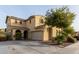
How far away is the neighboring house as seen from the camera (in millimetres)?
4617

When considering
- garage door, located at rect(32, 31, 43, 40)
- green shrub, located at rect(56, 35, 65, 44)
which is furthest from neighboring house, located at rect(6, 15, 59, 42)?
green shrub, located at rect(56, 35, 65, 44)

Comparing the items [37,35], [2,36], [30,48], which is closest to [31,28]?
[37,35]

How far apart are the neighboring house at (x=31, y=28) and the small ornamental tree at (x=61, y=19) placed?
7.8 inches

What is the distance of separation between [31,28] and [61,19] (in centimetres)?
98

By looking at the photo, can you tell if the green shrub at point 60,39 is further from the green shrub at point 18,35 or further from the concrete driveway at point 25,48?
the green shrub at point 18,35

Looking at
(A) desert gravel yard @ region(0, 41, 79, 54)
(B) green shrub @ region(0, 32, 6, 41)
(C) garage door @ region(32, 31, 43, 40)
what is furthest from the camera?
(C) garage door @ region(32, 31, 43, 40)

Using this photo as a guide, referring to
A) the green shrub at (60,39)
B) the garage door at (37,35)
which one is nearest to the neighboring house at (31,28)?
the garage door at (37,35)

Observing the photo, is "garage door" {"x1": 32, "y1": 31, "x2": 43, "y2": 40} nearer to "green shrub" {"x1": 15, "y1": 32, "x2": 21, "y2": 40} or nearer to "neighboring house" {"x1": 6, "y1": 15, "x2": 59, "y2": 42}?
"neighboring house" {"x1": 6, "y1": 15, "x2": 59, "y2": 42}

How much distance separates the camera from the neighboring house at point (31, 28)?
462cm

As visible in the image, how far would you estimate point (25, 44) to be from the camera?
4.56 metres

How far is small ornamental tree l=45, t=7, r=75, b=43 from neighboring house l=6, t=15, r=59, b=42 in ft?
0.65

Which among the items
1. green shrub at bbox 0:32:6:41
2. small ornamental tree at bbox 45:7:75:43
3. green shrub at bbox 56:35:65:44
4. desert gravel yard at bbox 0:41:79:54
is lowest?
desert gravel yard at bbox 0:41:79:54
